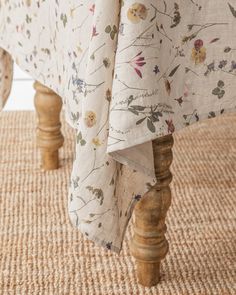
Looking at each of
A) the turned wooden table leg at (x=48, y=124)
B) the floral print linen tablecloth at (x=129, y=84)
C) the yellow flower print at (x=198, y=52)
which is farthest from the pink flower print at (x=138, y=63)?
the turned wooden table leg at (x=48, y=124)

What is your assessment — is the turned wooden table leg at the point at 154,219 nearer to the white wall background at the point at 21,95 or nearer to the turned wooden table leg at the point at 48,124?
the turned wooden table leg at the point at 48,124

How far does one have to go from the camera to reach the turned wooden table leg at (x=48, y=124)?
5.93ft

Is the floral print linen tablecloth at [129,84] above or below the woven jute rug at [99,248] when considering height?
above

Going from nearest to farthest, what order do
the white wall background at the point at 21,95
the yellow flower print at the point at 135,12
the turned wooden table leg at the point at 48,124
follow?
the yellow flower print at the point at 135,12, the turned wooden table leg at the point at 48,124, the white wall background at the point at 21,95

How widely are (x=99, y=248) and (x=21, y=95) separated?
1.29 meters

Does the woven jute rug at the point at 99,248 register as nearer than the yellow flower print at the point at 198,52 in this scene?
No

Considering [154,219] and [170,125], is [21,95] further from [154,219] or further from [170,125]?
[170,125]

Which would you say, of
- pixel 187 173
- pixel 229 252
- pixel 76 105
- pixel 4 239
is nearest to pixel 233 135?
pixel 187 173

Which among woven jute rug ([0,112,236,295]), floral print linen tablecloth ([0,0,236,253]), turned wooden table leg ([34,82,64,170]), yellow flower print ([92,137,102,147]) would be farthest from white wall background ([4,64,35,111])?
yellow flower print ([92,137,102,147])

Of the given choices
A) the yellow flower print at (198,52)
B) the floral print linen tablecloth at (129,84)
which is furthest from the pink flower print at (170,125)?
the yellow flower print at (198,52)

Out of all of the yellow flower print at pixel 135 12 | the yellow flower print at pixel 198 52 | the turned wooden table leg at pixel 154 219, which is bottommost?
the turned wooden table leg at pixel 154 219

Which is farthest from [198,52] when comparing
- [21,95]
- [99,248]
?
[21,95]

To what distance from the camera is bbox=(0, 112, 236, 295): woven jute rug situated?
1357 millimetres

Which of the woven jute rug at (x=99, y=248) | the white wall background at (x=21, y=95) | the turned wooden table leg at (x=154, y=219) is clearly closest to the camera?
the turned wooden table leg at (x=154, y=219)
